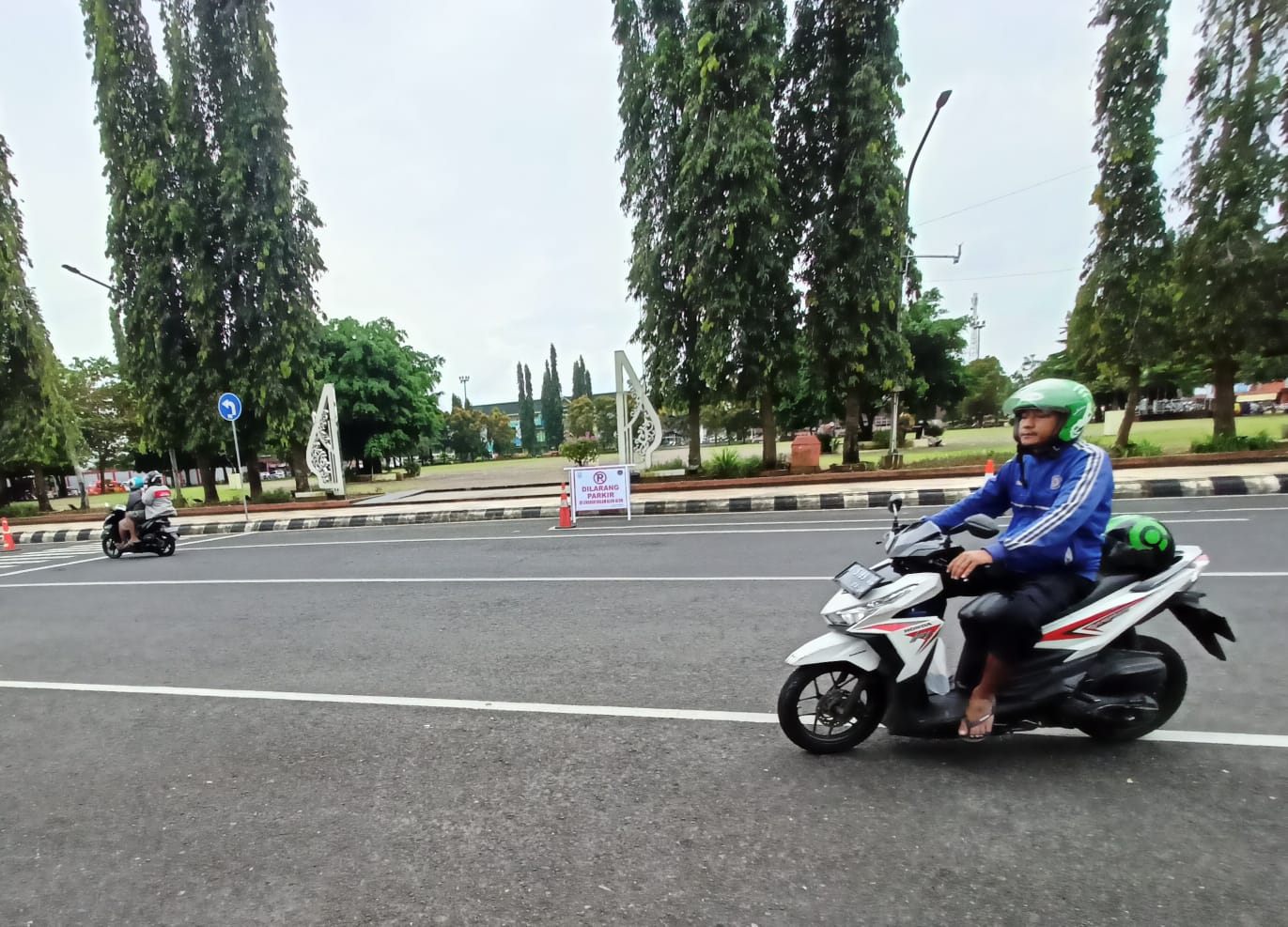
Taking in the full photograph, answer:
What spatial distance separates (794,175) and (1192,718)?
1606cm

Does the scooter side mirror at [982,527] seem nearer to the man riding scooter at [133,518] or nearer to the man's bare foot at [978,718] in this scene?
the man's bare foot at [978,718]

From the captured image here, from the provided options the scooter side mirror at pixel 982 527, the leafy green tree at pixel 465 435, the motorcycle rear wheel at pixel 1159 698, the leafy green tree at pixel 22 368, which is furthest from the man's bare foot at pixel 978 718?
the leafy green tree at pixel 465 435

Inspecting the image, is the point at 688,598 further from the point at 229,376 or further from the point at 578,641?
the point at 229,376

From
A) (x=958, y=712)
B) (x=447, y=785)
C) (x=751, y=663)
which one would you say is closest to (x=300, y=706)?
(x=447, y=785)

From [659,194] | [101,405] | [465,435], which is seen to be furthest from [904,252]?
[465,435]

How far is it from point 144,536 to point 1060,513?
46.7 feet

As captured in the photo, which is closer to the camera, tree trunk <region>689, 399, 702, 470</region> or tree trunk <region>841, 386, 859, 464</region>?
tree trunk <region>841, 386, 859, 464</region>

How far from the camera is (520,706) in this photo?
4.05 meters

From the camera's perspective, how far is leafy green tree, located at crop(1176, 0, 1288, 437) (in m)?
14.7

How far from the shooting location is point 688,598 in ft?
20.7

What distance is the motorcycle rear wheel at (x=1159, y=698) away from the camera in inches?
123

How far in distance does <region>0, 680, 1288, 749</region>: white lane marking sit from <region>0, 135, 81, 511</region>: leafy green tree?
72.6 ft

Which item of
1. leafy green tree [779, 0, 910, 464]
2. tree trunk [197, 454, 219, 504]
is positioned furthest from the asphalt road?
tree trunk [197, 454, 219, 504]

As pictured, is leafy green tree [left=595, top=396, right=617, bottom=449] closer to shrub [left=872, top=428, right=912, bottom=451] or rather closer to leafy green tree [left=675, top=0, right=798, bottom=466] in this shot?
shrub [left=872, top=428, right=912, bottom=451]
